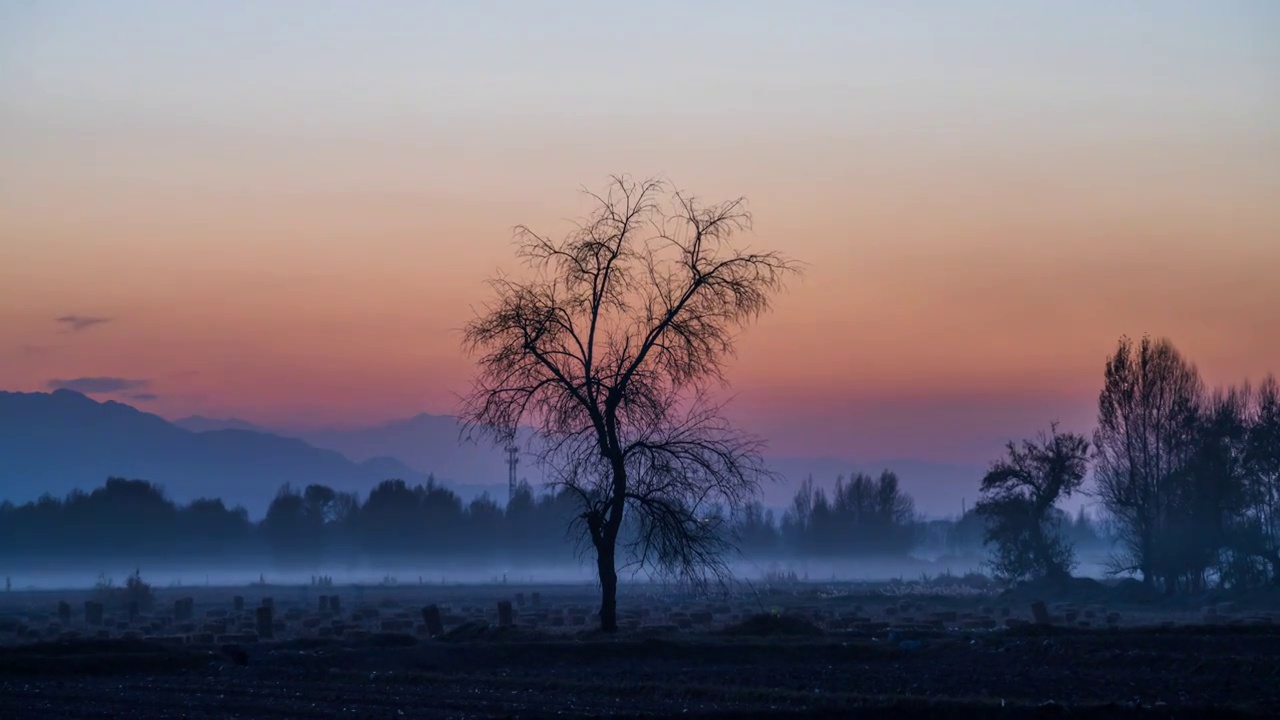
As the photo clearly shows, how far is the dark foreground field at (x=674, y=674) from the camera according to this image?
18297 mm

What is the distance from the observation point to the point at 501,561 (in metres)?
147

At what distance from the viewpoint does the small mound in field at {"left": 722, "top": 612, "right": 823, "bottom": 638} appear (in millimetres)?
28953

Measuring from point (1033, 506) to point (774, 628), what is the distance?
125ft

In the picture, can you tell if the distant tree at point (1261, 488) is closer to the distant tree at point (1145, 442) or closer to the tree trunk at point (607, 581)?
the distant tree at point (1145, 442)

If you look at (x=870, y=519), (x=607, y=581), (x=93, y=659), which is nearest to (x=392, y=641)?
(x=607, y=581)

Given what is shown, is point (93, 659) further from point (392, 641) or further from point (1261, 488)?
point (1261, 488)

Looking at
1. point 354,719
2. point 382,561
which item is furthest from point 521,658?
point 382,561

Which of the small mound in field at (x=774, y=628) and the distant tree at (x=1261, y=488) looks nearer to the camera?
the small mound in field at (x=774, y=628)

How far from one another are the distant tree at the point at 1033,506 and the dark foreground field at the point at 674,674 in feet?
115

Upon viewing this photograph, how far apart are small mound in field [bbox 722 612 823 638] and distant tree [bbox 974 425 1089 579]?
3629 cm

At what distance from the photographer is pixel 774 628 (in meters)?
29.6

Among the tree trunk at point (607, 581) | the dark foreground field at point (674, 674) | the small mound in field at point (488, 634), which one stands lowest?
the dark foreground field at point (674, 674)

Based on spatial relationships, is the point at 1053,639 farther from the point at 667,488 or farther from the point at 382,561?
the point at 382,561

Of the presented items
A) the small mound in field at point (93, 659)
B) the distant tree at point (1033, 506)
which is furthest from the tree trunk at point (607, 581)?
the distant tree at point (1033, 506)
